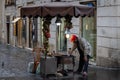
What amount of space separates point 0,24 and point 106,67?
27.6 metres

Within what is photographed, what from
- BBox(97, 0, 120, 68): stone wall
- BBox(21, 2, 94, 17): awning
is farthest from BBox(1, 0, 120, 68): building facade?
BBox(21, 2, 94, 17): awning

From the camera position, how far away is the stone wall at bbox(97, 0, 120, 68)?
17.5 metres

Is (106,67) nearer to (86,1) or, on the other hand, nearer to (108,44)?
(108,44)

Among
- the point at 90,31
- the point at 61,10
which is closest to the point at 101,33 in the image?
the point at 90,31

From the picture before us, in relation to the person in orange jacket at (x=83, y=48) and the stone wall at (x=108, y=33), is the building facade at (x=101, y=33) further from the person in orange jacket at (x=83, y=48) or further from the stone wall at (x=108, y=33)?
the person in orange jacket at (x=83, y=48)

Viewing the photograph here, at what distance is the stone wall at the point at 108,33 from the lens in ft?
57.6

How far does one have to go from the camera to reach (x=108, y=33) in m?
18.2

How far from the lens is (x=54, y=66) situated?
1489cm

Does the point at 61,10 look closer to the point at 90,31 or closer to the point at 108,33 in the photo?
the point at 108,33

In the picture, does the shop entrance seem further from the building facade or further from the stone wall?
the stone wall

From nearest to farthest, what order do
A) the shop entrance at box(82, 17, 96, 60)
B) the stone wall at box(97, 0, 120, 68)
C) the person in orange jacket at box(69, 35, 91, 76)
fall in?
the person in orange jacket at box(69, 35, 91, 76) < the stone wall at box(97, 0, 120, 68) < the shop entrance at box(82, 17, 96, 60)

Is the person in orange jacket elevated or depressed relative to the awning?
depressed

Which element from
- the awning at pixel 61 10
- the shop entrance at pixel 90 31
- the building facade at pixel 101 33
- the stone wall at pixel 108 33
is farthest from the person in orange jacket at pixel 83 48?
the shop entrance at pixel 90 31

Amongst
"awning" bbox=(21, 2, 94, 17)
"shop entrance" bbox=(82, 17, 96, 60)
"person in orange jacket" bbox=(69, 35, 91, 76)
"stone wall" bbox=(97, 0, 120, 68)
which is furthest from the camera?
"shop entrance" bbox=(82, 17, 96, 60)
